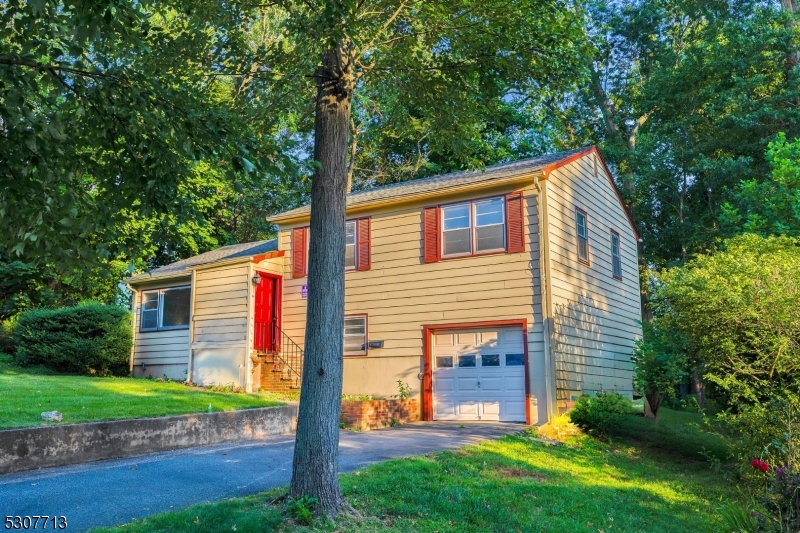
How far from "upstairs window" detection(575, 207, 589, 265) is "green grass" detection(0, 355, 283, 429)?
7902 mm

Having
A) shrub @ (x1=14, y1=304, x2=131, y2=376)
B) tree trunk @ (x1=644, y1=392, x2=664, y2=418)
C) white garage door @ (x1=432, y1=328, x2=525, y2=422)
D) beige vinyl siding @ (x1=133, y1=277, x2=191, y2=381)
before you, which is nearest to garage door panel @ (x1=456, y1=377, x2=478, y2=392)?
white garage door @ (x1=432, y1=328, x2=525, y2=422)

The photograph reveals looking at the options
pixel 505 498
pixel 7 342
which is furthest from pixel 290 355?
pixel 7 342

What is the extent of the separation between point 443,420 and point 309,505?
8.90 meters

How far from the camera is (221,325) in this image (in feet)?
55.0

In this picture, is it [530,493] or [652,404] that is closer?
[530,493]

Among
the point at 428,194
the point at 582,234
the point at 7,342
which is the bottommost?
the point at 7,342

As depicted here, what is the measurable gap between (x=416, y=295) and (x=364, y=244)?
2.05 metres

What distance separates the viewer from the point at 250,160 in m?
4.61

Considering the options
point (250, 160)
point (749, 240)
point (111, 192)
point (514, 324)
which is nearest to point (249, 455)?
point (111, 192)

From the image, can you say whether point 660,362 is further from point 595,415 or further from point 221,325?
point 221,325

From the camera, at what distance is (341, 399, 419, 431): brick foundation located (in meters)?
12.4

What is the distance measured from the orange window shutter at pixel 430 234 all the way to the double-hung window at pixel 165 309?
297 inches

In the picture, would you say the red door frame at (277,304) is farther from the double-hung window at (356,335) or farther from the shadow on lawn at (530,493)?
the shadow on lawn at (530,493)

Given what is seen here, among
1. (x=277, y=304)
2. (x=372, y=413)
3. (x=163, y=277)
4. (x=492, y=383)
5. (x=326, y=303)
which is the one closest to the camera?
(x=326, y=303)
